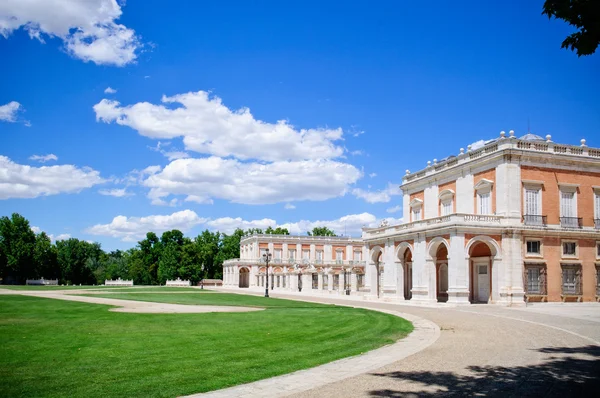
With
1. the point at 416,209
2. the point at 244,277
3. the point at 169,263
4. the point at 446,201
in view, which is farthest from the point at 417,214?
the point at 169,263

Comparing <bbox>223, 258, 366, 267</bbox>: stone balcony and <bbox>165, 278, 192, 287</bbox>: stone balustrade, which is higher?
<bbox>223, 258, 366, 267</bbox>: stone balcony

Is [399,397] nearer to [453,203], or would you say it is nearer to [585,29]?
[585,29]

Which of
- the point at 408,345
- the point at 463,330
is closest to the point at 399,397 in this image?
the point at 408,345

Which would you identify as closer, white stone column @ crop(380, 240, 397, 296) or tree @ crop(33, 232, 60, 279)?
white stone column @ crop(380, 240, 397, 296)

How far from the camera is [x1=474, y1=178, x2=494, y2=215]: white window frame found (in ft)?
123

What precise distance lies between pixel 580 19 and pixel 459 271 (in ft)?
90.2

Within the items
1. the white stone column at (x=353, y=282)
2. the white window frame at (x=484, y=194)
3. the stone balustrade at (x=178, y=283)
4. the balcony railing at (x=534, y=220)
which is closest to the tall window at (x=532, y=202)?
the balcony railing at (x=534, y=220)

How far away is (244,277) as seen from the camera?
3812 inches

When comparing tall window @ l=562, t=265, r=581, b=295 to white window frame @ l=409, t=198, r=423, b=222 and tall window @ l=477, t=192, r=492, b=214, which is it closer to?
tall window @ l=477, t=192, r=492, b=214

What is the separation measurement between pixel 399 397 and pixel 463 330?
394 inches

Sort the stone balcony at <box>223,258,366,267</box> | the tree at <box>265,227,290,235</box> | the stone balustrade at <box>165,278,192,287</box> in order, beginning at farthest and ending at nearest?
1. the tree at <box>265,227,290,235</box>
2. the stone balustrade at <box>165,278,192,287</box>
3. the stone balcony at <box>223,258,366,267</box>

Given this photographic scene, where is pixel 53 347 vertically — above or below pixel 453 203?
below

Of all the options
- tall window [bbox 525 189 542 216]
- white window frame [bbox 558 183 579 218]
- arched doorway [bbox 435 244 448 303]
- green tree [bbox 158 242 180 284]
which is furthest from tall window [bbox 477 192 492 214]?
green tree [bbox 158 242 180 284]

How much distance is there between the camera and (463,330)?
674 inches
